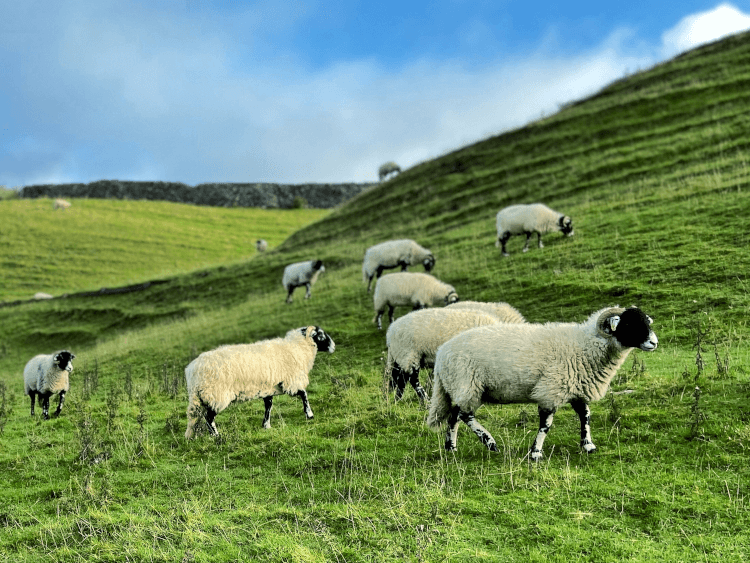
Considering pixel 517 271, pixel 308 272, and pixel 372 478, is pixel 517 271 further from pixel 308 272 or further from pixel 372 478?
pixel 372 478

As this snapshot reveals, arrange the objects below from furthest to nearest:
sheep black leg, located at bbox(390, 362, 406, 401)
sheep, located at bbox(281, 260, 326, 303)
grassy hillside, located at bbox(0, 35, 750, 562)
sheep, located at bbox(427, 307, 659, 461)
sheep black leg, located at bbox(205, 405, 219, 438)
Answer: sheep, located at bbox(281, 260, 326, 303) → sheep black leg, located at bbox(390, 362, 406, 401) → sheep black leg, located at bbox(205, 405, 219, 438) → sheep, located at bbox(427, 307, 659, 461) → grassy hillside, located at bbox(0, 35, 750, 562)

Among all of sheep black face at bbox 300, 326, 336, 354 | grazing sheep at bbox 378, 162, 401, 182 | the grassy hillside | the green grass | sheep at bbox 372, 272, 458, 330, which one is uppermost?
grazing sheep at bbox 378, 162, 401, 182

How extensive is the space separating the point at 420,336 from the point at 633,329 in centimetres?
398

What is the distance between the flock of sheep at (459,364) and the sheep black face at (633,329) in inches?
0.5

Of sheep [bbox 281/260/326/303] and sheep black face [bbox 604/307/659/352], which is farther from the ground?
sheep [bbox 281/260/326/303]

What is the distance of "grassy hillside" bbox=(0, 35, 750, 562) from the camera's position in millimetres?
5707

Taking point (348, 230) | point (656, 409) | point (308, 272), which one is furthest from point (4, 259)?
point (656, 409)

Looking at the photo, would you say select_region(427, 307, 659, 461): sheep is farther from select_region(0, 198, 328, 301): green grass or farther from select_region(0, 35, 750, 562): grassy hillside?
select_region(0, 198, 328, 301): green grass

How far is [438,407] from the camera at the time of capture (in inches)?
315

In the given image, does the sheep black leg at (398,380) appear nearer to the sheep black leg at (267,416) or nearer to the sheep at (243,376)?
the sheep at (243,376)

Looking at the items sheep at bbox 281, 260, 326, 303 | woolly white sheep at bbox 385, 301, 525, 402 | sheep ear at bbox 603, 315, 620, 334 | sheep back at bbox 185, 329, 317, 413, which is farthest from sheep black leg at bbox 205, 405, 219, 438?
sheep at bbox 281, 260, 326, 303

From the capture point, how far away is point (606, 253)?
18531mm

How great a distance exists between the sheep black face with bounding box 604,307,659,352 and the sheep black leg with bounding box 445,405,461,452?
2261mm

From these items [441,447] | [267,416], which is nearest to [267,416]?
[267,416]
